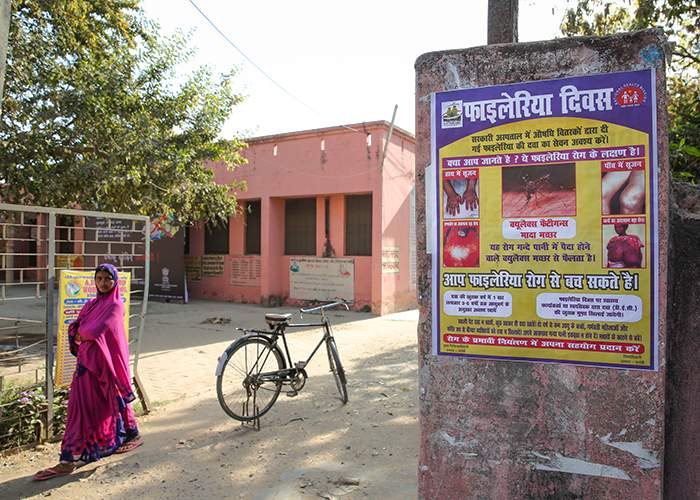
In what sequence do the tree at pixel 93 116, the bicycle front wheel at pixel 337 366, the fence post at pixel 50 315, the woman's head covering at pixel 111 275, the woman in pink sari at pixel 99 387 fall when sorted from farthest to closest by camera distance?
the tree at pixel 93 116 < the bicycle front wheel at pixel 337 366 < the fence post at pixel 50 315 < the woman's head covering at pixel 111 275 < the woman in pink sari at pixel 99 387

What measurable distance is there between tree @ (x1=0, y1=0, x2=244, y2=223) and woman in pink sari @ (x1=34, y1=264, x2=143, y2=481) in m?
3.66

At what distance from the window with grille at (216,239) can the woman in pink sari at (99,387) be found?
11314mm

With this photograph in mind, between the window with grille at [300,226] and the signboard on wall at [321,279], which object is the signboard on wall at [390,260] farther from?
the window with grille at [300,226]

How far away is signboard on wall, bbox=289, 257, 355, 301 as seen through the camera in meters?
12.9

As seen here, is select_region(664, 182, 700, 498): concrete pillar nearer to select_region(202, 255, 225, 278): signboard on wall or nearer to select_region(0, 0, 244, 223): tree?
select_region(0, 0, 244, 223): tree

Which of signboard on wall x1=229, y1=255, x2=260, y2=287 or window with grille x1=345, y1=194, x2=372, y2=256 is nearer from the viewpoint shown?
window with grille x1=345, y1=194, x2=372, y2=256

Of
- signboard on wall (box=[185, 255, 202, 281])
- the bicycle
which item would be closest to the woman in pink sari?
the bicycle

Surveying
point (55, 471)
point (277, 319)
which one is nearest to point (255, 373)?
point (277, 319)

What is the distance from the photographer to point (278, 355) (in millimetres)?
4566

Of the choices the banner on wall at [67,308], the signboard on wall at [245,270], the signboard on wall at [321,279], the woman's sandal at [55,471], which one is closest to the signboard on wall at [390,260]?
the signboard on wall at [321,279]

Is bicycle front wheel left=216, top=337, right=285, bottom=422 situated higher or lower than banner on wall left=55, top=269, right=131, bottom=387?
lower

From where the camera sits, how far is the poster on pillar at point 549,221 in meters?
1.91

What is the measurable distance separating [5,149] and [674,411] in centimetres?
761

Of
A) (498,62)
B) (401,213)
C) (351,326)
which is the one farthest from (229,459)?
(401,213)
